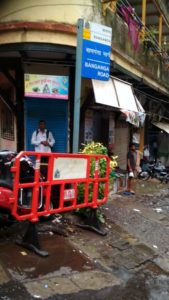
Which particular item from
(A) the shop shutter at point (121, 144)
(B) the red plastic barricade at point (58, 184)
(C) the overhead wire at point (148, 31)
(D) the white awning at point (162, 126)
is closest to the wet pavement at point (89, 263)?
(B) the red plastic barricade at point (58, 184)

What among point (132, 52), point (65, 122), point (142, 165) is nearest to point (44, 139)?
point (65, 122)

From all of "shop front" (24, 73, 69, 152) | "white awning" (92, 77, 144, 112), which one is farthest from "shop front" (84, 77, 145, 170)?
"shop front" (24, 73, 69, 152)

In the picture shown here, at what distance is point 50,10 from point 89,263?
500 cm

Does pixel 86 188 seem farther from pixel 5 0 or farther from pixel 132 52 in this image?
pixel 132 52

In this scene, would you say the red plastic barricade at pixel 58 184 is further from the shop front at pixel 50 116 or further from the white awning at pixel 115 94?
the shop front at pixel 50 116

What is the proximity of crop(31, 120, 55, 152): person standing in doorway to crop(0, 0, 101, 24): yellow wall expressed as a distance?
2.35 metres

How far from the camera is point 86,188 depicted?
6320 mm

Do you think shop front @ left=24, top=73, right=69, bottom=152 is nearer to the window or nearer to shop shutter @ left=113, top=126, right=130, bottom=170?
the window

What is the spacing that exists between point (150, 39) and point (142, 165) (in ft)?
16.1

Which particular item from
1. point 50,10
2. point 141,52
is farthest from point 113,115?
point 50,10

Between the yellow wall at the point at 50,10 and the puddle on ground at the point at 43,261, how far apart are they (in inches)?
174

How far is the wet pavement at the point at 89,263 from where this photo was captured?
179 inches

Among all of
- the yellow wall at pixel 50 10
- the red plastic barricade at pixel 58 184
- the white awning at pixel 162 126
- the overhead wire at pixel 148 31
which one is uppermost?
the overhead wire at pixel 148 31

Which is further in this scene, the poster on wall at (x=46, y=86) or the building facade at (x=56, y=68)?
the poster on wall at (x=46, y=86)
